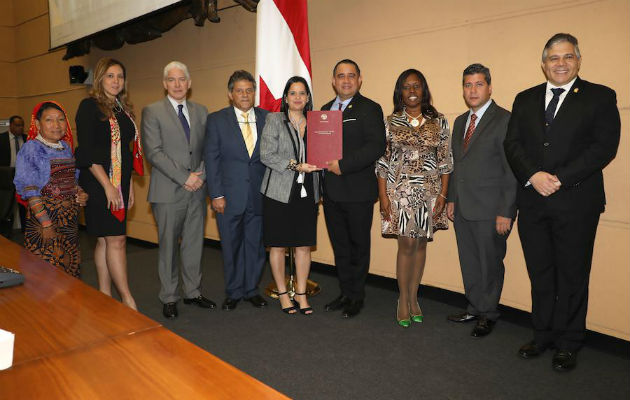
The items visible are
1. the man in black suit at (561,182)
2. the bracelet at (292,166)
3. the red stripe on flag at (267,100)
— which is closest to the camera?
the man in black suit at (561,182)

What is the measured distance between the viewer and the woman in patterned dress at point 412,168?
307 cm

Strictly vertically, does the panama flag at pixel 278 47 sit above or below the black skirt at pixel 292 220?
above

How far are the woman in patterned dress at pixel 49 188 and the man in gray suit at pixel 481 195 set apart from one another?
7.71 ft

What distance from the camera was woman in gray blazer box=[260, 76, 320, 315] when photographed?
10.5 feet

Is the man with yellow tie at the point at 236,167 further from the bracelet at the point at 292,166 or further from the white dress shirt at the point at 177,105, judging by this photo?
the bracelet at the point at 292,166

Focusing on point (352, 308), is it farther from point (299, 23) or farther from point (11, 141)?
point (11, 141)

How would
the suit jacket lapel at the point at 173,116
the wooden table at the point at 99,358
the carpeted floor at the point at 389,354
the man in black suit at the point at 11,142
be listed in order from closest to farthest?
the wooden table at the point at 99,358, the carpeted floor at the point at 389,354, the suit jacket lapel at the point at 173,116, the man in black suit at the point at 11,142

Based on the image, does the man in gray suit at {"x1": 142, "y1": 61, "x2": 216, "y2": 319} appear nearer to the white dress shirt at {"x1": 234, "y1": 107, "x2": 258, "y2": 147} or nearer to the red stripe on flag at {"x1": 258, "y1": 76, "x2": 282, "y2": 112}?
the white dress shirt at {"x1": 234, "y1": 107, "x2": 258, "y2": 147}

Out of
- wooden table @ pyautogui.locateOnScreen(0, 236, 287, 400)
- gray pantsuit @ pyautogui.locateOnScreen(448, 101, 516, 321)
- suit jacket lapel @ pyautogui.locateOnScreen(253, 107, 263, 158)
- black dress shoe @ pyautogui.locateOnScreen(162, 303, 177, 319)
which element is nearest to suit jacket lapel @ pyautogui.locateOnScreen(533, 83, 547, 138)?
gray pantsuit @ pyautogui.locateOnScreen(448, 101, 516, 321)

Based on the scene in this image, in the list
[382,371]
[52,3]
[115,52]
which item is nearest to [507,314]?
[382,371]

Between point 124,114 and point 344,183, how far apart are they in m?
1.46

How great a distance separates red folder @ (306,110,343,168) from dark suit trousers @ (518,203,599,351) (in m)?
1.18

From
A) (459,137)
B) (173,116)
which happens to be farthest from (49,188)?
(459,137)

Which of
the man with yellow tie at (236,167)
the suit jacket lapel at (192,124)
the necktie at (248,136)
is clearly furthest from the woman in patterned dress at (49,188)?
the necktie at (248,136)
